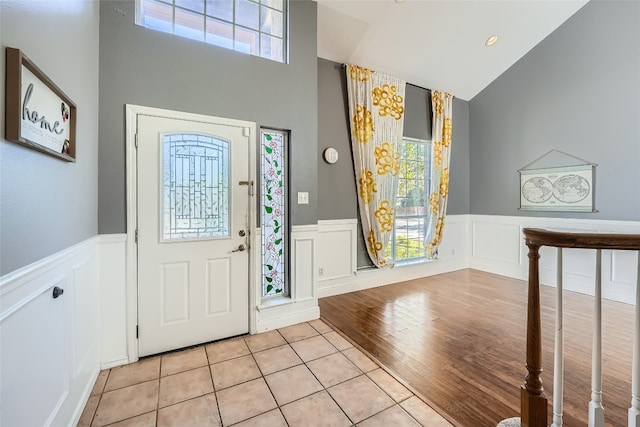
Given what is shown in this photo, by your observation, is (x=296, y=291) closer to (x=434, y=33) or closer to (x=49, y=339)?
(x=49, y=339)

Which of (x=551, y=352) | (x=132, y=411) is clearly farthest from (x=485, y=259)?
(x=132, y=411)

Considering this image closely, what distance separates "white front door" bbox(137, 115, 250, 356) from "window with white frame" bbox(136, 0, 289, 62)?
81 centimetres

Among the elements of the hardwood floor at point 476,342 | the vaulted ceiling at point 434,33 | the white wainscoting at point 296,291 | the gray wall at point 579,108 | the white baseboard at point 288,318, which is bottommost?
the hardwood floor at point 476,342

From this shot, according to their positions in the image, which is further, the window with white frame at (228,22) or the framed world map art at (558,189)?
the framed world map art at (558,189)

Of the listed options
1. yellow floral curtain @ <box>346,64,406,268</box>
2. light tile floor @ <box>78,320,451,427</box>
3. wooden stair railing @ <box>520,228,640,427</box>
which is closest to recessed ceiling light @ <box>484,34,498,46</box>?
yellow floral curtain @ <box>346,64,406,268</box>

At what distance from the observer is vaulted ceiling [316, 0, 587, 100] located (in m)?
3.08

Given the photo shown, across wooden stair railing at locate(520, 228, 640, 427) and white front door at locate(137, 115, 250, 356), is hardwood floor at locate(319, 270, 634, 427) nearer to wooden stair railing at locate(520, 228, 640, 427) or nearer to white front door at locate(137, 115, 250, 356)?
wooden stair railing at locate(520, 228, 640, 427)

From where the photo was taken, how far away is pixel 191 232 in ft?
7.74

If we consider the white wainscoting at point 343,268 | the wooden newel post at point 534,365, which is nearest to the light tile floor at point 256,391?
the wooden newel post at point 534,365

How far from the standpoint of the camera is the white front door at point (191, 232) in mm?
2205

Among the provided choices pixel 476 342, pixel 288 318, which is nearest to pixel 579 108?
pixel 476 342

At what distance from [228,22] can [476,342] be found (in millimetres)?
3681

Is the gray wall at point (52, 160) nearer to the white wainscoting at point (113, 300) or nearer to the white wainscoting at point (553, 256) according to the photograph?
the white wainscoting at point (113, 300)

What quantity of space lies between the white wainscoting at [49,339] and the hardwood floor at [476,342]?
1948mm
